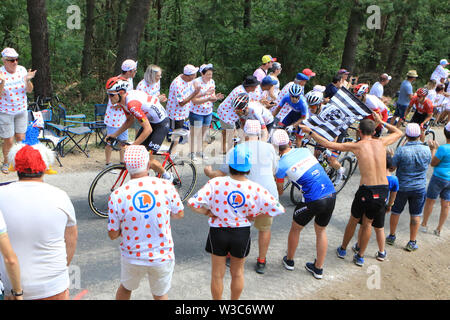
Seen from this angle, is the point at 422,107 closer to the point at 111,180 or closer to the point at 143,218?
the point at 111,180

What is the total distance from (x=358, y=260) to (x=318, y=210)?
4.31ft

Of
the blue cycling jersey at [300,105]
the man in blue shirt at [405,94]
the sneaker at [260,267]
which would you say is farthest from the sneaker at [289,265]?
the man in blue shirt at [405,94]

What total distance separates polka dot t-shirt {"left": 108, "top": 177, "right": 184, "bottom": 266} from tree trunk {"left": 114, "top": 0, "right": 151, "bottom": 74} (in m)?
9.44

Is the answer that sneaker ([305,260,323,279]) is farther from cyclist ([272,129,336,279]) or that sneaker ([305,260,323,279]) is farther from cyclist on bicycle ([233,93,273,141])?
cyclist on bicycle ([233,93,273,141])

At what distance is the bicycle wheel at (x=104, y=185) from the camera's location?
6070 millimetres

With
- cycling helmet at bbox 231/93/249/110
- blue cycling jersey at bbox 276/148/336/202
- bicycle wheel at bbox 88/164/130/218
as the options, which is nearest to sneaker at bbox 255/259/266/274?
blue cycling jersey at bbox 276/148/336/202

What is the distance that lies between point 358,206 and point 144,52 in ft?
48.3

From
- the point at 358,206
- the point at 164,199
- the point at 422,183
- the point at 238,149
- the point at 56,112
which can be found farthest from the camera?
the point at 56,112

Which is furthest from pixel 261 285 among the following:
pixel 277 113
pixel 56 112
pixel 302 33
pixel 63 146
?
pixel 302 33

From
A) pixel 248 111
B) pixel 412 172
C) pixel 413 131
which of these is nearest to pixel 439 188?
pixel 412 172

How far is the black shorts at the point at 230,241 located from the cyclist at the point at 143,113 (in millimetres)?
2322

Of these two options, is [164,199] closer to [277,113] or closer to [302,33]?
[277,113]

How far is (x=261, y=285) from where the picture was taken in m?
5.00

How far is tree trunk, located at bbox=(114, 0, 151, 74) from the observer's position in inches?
469
